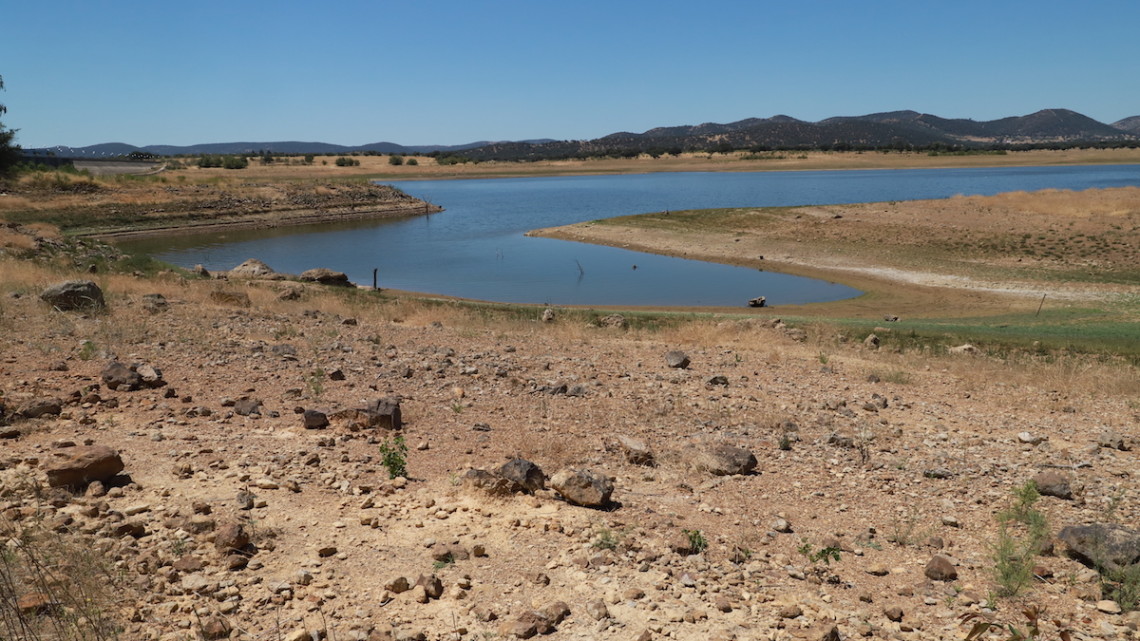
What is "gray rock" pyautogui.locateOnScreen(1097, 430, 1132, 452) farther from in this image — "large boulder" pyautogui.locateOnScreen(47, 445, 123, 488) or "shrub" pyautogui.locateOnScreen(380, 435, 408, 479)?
"large boulder" pyautogui.locateOnScreen(47, 445, 123, 488)

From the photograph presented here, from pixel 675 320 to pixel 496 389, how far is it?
37.2 ft

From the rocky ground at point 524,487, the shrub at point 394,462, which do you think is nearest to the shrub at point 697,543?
the rocky ground at point 524,487

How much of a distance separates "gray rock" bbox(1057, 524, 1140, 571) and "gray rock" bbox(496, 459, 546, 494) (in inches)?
181

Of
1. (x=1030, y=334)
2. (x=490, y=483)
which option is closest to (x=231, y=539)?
(x=490, y=483)

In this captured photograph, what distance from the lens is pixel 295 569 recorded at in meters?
5.43

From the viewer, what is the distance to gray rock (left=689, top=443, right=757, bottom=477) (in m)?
7.95

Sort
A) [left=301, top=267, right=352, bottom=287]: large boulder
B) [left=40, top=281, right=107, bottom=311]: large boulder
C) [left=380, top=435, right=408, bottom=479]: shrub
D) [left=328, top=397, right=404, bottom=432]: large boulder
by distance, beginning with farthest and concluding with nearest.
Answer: [left=301, top=267, right=352, bottom=287]: large boulder < [left=40, top=281, right=107, bottom=311]: large boulder < [left=328, top=397, right=404, bottom=432]: large boulder < [left=380, top=435, right=408, bottom=479]: shrub

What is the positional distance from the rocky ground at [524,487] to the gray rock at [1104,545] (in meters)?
0.09

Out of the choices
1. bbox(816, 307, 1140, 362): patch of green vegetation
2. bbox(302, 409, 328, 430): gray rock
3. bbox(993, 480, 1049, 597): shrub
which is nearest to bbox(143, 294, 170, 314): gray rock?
bbox(302, 409, 328, 430): gray rock

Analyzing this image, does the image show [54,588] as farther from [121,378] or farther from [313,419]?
[121,378]

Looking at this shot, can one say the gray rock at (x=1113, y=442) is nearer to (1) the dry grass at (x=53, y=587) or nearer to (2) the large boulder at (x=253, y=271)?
(1) the dry grass at (x=53, y=587)

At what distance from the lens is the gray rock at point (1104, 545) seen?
5809mm

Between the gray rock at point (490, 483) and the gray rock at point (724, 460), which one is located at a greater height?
the gray rock at point (490, 483)

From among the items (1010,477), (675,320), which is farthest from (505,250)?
(1010,477)
